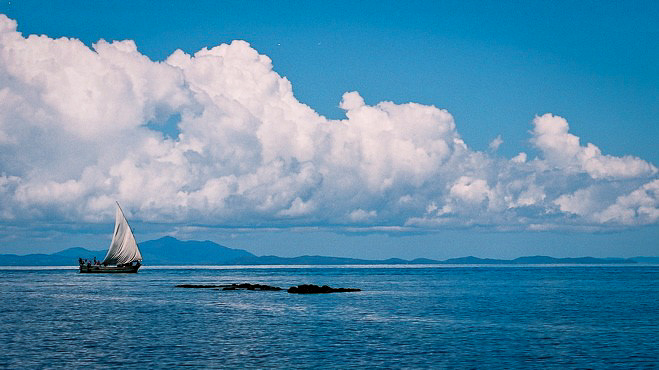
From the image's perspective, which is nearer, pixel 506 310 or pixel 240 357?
pixel 240 357

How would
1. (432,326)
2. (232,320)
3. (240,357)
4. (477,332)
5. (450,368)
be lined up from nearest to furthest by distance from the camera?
1. (450,368)
2. (240,357)
3. (477,332)
4. (432,326)
5. (232,320)

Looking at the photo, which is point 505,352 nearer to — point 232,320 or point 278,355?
point 278,355

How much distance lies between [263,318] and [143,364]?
31.7 metres

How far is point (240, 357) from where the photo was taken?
48344 mm

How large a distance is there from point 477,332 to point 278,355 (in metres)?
21.6

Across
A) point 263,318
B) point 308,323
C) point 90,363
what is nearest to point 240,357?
point 90,363

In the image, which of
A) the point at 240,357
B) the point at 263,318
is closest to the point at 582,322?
the point at 263,318

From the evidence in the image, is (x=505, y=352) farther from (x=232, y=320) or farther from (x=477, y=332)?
(x=232, y=320)

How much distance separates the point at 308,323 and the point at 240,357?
23.1 m

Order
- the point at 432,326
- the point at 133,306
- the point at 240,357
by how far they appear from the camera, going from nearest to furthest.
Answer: the point at 240,357 < the point at 432,326 < the point at 133,306

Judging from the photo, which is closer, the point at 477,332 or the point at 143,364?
the point at 143,364

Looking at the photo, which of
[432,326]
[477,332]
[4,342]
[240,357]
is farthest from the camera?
[432,326]

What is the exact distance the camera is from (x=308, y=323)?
71062 millimetres

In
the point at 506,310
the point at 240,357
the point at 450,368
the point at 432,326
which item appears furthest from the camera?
the point at 506,310
